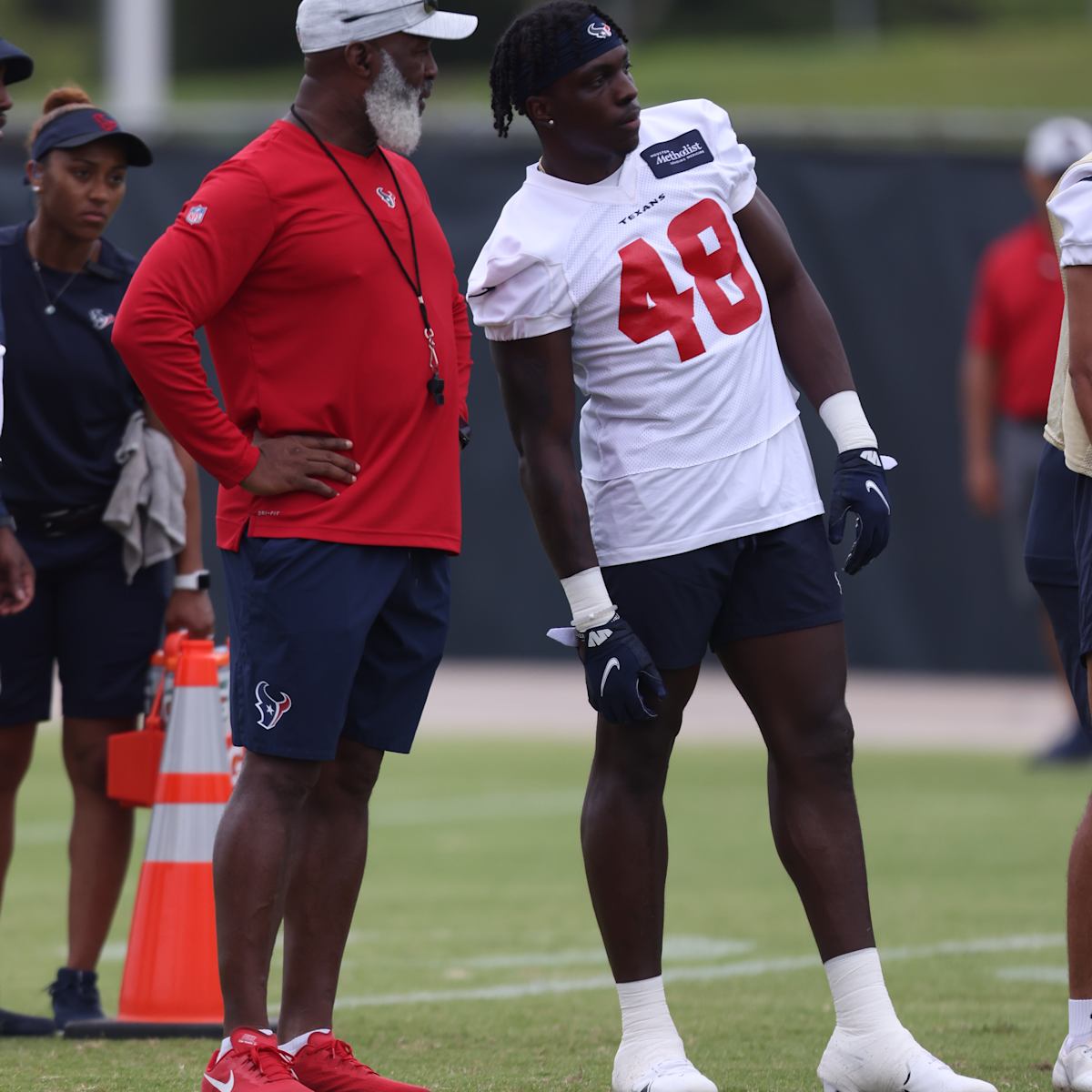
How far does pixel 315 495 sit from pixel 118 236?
1017 cm

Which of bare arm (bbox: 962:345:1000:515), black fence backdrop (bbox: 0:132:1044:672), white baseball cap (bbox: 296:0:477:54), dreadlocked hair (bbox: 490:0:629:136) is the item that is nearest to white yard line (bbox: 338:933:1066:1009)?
dreadlocked hair (bbox: 490:0:629:136)

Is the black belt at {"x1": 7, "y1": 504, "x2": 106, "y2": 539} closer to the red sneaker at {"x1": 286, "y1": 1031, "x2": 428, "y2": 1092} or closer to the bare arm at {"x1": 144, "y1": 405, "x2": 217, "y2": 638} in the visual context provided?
the bare arm at {"x1": 144, "y1": 405, "x2": 217, "y2": 638}

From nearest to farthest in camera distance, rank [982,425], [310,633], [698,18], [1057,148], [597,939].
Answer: [310,633], [597,939], [1057,148], [982,425], [698,18]

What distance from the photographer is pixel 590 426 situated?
5184 mm

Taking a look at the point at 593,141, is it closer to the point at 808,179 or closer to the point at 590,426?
the point at 590,426

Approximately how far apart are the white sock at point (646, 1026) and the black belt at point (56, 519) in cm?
203

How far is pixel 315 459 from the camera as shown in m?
4.82

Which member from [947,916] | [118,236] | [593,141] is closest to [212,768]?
[593,141]

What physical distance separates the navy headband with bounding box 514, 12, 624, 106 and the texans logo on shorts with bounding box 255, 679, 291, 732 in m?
1.42

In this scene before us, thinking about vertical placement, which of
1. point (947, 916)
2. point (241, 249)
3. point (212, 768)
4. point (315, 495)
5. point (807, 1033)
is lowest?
point (947, 916)

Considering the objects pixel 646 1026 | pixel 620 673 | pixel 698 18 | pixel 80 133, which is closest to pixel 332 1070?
pixel 646 1026

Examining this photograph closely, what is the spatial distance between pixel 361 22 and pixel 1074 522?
6.27 feet

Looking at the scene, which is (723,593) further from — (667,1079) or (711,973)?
(711,973)

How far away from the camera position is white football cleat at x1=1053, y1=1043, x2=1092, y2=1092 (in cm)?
495
